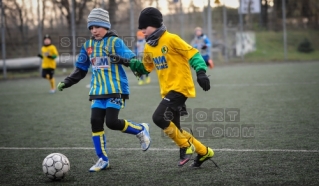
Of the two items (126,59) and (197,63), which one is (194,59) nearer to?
(197,63)

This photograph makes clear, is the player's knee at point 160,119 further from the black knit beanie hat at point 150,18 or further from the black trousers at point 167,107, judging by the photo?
the black knit beanie hat at point 150,18

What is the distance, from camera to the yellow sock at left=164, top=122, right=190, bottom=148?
17.4 feet

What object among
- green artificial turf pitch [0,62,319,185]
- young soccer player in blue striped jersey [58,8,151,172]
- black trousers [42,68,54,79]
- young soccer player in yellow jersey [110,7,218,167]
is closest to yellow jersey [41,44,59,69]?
black trousers [42,68,54,79]

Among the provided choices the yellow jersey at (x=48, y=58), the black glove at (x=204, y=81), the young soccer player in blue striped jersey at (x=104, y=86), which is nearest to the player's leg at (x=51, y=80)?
the yellow jersey at (x=48, y=58)

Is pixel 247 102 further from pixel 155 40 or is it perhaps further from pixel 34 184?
pixel 34 184

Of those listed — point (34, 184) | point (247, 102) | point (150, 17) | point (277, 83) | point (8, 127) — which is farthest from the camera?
point (277, 83)

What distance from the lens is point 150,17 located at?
531 cm

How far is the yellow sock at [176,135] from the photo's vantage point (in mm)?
5293

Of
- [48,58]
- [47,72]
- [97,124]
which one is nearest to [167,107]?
[97,124]

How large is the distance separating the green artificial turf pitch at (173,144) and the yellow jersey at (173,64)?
0.89m

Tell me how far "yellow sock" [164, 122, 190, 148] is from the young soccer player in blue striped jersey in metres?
0.47

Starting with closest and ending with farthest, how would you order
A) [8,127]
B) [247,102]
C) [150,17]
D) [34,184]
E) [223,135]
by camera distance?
[34,184]
[150,17]
[223,135]
[8,127]
[247,102]

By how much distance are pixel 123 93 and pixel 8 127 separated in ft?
13.7

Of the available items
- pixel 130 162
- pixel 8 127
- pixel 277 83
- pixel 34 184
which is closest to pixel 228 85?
pixel 277 83
